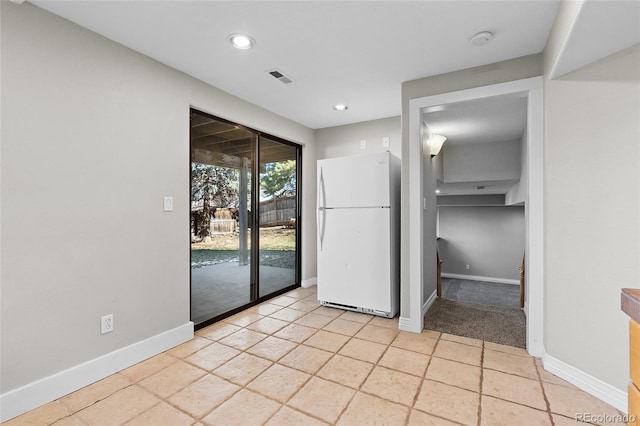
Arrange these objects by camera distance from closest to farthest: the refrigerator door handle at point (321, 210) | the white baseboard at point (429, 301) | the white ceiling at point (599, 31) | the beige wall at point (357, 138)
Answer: the white ceiling at point (599, 31)
the white baseboard at point (429, 301)
the refrigerator door handle at point (321, 210)
the beige wall at point (357, 138)

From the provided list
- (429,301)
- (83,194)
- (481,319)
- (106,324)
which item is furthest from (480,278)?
(83,194)

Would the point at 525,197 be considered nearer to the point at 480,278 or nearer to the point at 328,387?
the point at 328,387

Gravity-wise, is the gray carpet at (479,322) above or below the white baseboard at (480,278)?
above

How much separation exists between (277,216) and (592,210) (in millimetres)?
3175

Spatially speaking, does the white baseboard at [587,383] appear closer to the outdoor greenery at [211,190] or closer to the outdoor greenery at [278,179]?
the outdoor greenery at [211,190]

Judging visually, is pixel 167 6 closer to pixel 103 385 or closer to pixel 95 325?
pixel 95 325

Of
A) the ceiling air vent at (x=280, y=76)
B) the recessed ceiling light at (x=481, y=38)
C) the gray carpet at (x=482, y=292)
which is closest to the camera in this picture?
the recessed ceiling light at (x=481, y=38)

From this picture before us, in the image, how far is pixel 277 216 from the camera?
162 inches

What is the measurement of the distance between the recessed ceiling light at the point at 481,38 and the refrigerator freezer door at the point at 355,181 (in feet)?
4.13

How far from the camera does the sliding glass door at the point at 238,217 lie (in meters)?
3.00

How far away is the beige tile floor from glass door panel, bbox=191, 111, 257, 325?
53 centimetres

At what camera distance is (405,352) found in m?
2.45

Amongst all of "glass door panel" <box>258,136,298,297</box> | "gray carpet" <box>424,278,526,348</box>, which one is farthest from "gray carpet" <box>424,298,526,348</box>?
"glass door panel" <box>258,136,298,297</box>

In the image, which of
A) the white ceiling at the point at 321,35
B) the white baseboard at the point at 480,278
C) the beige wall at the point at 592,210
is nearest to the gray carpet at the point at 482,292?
the white baseboard at the point at 480,278
